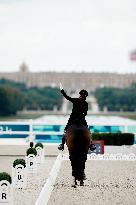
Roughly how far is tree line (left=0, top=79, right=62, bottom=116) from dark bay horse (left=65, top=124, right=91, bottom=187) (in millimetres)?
74253

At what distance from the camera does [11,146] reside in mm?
17812

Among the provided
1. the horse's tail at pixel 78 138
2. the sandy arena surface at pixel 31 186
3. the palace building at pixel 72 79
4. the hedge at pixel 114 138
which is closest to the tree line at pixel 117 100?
the palace building at pixel 72 79

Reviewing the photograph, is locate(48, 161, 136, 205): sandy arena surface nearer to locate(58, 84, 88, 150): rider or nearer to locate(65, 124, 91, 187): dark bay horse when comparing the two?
locate(65, 124, 91, 187): dark bay horse

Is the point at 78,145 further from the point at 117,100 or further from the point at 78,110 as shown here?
the point at 117,100

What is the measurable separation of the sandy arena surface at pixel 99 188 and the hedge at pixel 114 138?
15.2 feet

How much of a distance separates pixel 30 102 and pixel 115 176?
3997 inches

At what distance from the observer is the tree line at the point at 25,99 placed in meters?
85.4

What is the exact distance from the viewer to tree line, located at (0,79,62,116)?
85375 mm

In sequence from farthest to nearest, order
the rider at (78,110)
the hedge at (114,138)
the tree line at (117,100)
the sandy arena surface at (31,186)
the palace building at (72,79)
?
the palace building at (72,79) → the tree line at (117,100) → the hedge at (114,138) → the rider at (78,110) → the sandy arena surface at (31,186)

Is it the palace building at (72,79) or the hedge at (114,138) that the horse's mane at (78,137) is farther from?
the palace building at (72,79)

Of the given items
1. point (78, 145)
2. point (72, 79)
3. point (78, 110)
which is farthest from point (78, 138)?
point (72, 79)

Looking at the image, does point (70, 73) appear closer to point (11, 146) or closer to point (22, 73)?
point (22, 73)

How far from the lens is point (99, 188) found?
31.6 ft

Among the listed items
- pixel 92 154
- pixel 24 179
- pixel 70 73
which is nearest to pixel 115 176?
pixel 24 179
